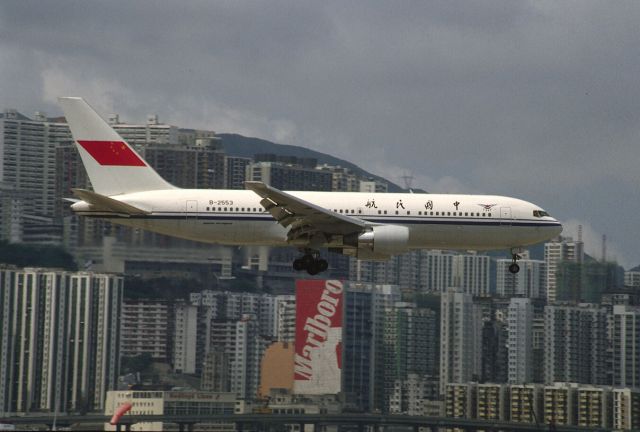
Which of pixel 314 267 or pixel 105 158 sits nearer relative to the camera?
pixel 314 267

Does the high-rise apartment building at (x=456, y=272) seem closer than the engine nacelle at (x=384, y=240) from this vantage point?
No

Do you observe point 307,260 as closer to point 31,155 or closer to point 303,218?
point 303,218

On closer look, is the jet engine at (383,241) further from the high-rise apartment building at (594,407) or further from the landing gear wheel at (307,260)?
the high-rise apartment building at (594,407)

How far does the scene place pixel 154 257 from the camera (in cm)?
6381

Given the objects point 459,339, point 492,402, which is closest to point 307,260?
point 492,402

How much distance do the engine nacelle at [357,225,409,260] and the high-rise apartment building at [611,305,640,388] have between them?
75.0 metres

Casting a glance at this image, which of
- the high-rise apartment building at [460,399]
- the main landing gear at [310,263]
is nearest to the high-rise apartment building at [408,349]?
the high-rise apartment building at [460,399]

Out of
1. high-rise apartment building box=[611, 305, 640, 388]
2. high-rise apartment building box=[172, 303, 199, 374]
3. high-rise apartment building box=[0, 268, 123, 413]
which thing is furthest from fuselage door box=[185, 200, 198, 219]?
high-rise apartment building box=[611, 305, 640, 388]

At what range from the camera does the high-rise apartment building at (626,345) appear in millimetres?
115938

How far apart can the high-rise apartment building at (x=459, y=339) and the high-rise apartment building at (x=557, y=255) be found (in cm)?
833

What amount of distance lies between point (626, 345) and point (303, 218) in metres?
80.8

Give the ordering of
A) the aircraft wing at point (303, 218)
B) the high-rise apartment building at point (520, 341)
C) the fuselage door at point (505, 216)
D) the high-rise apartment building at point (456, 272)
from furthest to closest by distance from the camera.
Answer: the high-rise apartment building at point (456, 272) → the high-rise apartment building at point (520, 341) → the fuselage door at point (505, 216) → the aircraft wing at point (303, 218)

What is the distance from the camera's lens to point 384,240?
4450cm

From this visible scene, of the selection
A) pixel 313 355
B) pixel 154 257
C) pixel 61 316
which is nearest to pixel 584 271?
pixel 313 355
